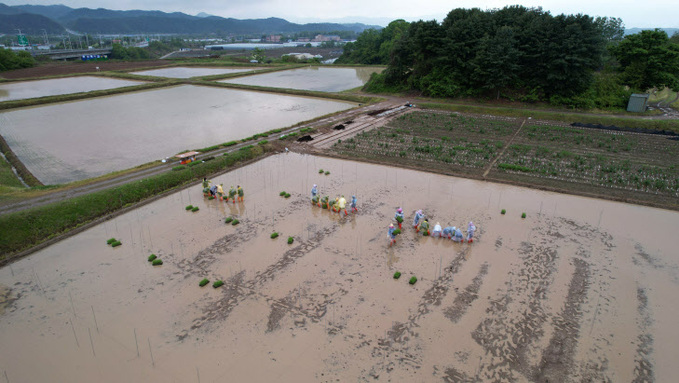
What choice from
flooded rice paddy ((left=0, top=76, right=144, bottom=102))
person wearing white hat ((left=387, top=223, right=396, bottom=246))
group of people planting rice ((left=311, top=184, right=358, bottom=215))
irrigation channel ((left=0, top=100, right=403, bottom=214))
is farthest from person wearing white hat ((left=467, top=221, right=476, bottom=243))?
flooded rice paddy ((left=0, top=76, right=144, bottom=102))

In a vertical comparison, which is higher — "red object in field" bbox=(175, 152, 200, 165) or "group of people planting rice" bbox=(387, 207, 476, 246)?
"red object in field" bbox=(175, 152, 200, 165)

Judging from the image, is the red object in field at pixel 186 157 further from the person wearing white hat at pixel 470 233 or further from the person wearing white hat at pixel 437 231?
the person wearing white hat at pixel 470 233

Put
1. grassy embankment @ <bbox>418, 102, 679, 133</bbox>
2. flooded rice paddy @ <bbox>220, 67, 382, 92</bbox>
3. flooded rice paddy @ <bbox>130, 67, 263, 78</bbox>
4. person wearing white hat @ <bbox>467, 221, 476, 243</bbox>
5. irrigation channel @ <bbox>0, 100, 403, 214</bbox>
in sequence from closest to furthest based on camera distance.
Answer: person wearing white hat @ <bbox>467, 221, 476, 243</bbox>
irrigation channel @ <bbox>0, 100, 403, 214</bbox>
grassy embankment @ <bbox>418, 102, 679, 133</bbox>
flooded rice paddy @ <bbox>220, 67, 382, 92</bbox>
flooded rice paddy @ <bbox>130, 67, 263, 78</bbox>

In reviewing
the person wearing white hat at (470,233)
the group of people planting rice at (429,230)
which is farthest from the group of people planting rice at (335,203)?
the person wearing white hat at (470,233)

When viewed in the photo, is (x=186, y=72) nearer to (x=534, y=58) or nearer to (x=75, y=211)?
(x=534, y=58)

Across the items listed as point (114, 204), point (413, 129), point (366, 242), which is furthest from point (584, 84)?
point (114, 204)

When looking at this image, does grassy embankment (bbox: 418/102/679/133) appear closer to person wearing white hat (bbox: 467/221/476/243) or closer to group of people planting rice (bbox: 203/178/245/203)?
person wearing white hat (bbox: 467/221/476/243)

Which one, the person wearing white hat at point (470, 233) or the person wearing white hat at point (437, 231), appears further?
the person wearing white hat at point (437, 231)
